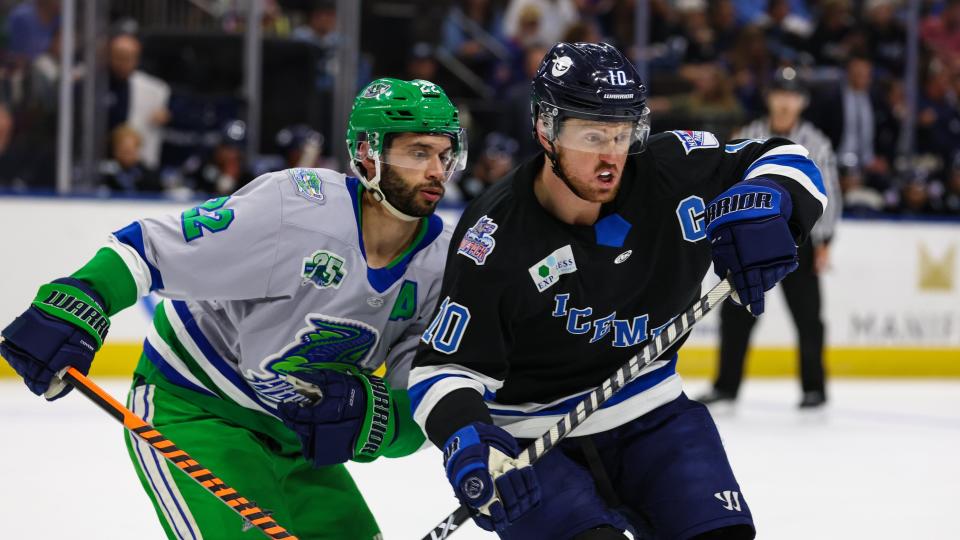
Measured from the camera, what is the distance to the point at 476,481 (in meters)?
Answer: 2.08

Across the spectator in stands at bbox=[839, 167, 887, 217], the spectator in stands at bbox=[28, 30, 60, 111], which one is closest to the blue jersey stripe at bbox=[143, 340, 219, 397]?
the spectator in stands at bbox=[28, 30, 60, 111]

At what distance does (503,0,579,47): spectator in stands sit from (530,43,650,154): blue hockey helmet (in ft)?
19.2

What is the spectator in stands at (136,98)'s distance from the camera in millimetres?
6520

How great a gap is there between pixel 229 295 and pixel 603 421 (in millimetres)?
750

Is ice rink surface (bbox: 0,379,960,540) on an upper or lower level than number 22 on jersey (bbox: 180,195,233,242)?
lower

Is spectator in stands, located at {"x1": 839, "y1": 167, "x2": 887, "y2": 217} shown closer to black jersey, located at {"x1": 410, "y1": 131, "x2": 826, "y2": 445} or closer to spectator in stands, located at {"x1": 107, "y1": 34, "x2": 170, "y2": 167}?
spectator in stands, located at {"x1": 107, "y1": 34, "x2": 170, "y2": 167}

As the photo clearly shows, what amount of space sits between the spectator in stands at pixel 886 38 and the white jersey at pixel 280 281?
6.25 m

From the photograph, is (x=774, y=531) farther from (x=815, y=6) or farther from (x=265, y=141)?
(x=815, y=6)

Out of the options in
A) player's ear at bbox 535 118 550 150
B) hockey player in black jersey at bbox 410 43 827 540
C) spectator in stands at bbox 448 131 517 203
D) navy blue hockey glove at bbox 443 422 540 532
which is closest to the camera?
navy blue hockey glove at bbox 443 422 540 532

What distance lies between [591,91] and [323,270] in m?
0.64

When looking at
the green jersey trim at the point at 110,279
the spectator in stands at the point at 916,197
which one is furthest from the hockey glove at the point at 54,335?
the spectator in stands at the point at 916,197

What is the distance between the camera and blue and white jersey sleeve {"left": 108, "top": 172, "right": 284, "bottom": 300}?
97.3 inches

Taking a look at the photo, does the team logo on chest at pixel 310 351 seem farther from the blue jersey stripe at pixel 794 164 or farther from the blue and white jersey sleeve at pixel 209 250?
the blue jersey stripe at pixel 794 164

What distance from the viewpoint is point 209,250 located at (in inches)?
97.3
